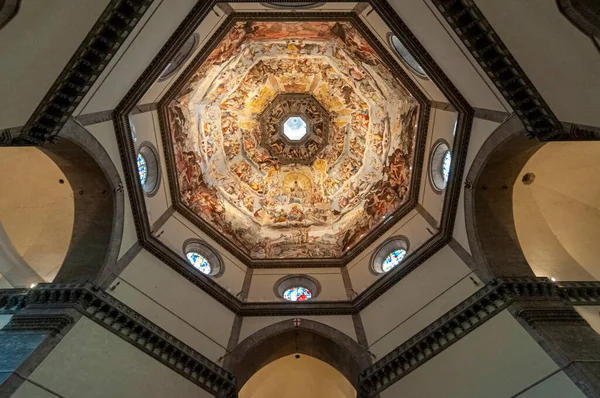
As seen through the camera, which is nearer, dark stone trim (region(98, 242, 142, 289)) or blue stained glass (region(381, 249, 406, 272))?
dark stone trim (region(98, 242, 142, 289))

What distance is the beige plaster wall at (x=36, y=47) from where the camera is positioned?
24.8 ft

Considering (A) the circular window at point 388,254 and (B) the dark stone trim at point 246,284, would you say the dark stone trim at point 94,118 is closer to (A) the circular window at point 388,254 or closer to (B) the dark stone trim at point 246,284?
(B) the dark stone trim at point 246,284

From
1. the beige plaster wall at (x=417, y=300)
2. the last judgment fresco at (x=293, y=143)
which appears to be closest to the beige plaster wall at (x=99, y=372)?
the beige plaster wall at (x=417, y=300)

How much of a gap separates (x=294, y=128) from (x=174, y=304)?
13030 mm

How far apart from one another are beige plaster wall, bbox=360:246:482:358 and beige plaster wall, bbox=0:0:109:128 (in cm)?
1193

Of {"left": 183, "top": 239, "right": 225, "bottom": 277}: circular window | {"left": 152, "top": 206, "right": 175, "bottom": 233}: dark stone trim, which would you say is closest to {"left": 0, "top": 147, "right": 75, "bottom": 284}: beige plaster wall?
{"left": 152, "top": 206, "right": 175, "bottom": 233}: dark stone trim

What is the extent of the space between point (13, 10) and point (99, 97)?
4.63 metres

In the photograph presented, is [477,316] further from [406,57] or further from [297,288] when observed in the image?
[406,57]

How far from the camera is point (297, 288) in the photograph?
691 inches

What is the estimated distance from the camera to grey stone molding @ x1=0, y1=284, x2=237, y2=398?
1101cm

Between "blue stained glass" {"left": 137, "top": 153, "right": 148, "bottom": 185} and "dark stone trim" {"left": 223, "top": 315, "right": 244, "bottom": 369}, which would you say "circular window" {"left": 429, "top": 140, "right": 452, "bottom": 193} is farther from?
"blue stained glass" {"left": 137, "top": 153, "right": 148, "bottom": 185}

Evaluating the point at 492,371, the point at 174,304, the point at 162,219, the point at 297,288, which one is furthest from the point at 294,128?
the point at 492,371

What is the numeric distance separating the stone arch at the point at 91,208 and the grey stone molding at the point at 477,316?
891 cm

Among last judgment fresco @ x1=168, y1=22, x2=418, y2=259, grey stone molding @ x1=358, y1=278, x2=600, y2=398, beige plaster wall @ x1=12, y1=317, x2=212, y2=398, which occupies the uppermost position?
last judgment fresco @ x1=168, y1=22, x2=418, y2=259
